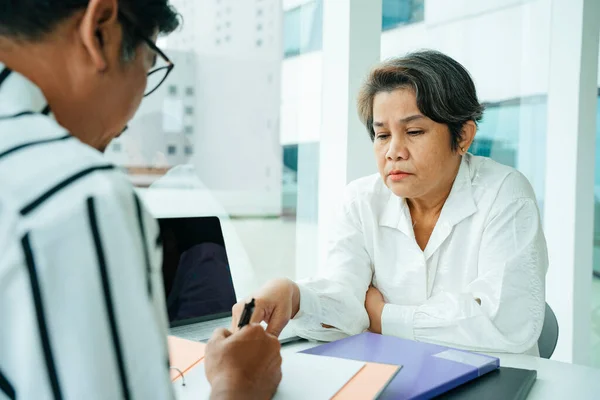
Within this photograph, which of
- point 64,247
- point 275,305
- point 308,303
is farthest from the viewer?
point 308,303

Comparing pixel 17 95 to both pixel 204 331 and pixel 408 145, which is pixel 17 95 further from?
pixel 408 145

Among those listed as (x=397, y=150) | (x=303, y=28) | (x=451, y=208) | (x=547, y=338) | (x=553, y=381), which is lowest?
(x=547, y=338)

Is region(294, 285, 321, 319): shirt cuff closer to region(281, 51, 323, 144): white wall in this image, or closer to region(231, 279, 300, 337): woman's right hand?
region(231, 279, 300, 337): woman's right hand

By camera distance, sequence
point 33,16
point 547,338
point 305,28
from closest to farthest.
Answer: point 33,16 < point 547,338 < point 305,28

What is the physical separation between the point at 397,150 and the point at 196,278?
628 mm

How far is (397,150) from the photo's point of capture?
4.85 ft

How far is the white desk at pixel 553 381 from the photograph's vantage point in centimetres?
84

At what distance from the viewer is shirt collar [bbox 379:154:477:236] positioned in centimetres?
154

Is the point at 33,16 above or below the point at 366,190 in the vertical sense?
above

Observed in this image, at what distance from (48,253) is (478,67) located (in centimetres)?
286

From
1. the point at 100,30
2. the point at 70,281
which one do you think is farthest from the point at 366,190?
the point at 70,281

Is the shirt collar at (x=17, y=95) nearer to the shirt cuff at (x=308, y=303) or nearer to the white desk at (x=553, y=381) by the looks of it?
the white desk at (x=553, y=381)

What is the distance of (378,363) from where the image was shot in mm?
912

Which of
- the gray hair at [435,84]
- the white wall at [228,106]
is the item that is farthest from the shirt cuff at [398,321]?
the white wall at [228,106]
